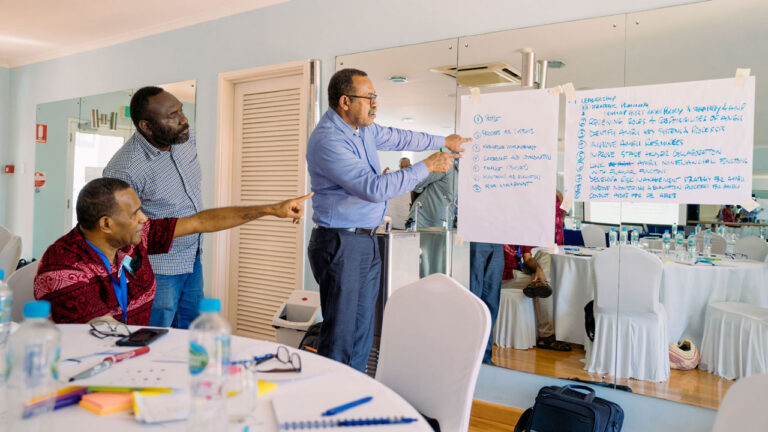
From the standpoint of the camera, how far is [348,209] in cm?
256

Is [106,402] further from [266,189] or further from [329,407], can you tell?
[266,189]

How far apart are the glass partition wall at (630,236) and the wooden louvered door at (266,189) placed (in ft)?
4.68

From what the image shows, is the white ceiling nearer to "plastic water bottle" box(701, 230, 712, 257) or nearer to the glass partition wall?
the glass partition wall

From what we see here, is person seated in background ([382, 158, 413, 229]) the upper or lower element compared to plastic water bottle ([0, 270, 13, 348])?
upper

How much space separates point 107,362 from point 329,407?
593 millimetres

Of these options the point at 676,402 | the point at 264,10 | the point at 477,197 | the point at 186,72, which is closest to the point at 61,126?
the point at 186,72

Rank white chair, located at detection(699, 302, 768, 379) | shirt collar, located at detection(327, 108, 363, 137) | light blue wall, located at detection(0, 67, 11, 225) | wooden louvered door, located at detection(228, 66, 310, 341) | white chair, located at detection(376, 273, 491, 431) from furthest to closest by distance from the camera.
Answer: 1. light blue wall, located at detection(0, 67, 11, 225)
2. wooden louvered door, located at detection(228, 66, 310, 341)
3. shirt collar, located at detection(327, 108, 363, 137)
4. white chair, located at detection(699, 302, 768, 379)
5. white chair, located at detection(376, 273, 491, 431)

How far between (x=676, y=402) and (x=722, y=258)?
2.34 ft

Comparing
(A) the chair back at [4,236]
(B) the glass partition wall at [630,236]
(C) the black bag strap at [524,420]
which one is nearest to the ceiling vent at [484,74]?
(B) the glass partition wall at [630,236]

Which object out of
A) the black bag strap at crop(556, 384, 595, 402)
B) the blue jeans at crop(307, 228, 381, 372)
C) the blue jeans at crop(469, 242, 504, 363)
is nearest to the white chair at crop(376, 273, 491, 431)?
the blue jeans at crop(307, 228, 381, 372)

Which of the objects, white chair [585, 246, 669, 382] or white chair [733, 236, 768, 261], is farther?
white chair [585, 246, 669, 382]

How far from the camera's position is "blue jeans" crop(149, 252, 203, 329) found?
252 centimetres

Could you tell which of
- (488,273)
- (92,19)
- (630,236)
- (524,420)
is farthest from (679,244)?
(92,19)

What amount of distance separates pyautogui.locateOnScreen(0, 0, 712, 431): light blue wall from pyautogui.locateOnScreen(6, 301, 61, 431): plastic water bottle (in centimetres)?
245
